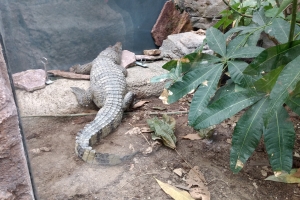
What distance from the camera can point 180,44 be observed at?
2.47 m

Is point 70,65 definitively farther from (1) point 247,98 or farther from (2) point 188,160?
(1) point 247,98

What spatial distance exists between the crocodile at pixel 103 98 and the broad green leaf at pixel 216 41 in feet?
1.93

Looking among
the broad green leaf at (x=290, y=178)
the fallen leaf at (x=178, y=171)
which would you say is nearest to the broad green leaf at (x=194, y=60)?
the fallen leaf at (x=178, y=171)

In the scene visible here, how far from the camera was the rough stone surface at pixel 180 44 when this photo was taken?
2.38m

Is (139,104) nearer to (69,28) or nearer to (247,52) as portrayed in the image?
(69,28)

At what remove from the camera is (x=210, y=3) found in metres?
2.66

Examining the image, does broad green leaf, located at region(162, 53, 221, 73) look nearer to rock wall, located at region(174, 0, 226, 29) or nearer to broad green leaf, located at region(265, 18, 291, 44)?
broad green leaf, located at region(265, 18, 291, 44)

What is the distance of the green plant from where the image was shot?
0.86 meters

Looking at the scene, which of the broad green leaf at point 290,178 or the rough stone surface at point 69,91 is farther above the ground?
the broad green leaf at point 290,178

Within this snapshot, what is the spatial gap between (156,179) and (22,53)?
0.72 metres

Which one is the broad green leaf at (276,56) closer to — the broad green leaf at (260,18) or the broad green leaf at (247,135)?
the broad green leaf at (247,135)

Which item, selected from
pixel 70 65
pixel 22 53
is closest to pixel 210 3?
pixel 70 65

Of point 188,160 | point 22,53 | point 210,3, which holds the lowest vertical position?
point 188,160

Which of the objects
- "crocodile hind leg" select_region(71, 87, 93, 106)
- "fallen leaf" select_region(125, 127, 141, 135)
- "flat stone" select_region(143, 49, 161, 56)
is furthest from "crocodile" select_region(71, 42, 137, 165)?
"flat stone" select_region(143, 49, 161, 56)
